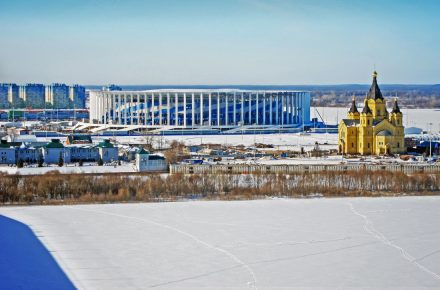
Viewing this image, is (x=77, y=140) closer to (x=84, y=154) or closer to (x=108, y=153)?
(x=84, y=154)

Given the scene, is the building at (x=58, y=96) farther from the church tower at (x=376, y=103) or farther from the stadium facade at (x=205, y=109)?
the church tower at (x=376, y=103)

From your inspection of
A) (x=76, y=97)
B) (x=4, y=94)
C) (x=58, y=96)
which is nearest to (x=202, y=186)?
(x=58, y=96)

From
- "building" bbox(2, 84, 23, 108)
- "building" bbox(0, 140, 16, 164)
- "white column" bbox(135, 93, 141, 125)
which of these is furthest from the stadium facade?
"building" bbox(2, 84, 23, 108)

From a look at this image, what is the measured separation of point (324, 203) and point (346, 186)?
236 centimetres

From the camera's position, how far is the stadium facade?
40.3 m

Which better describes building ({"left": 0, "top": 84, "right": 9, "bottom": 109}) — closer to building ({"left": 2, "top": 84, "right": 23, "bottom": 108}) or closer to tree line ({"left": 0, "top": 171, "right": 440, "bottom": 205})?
building ({"left": 2, "top": 84, "right": 23, "bottom": 108})

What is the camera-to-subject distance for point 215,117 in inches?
1594

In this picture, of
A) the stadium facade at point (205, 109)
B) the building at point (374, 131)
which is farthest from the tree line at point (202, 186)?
the stadium facade at point (205, 109)

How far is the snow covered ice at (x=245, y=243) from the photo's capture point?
10648 millimetres

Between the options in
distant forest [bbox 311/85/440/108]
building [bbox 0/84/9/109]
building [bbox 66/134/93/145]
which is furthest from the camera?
distant forest [bbox 311/85/440/108]

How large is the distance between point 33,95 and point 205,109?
113 ft

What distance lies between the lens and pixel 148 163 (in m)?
22.4

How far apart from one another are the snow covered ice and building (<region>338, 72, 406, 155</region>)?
7843 mm

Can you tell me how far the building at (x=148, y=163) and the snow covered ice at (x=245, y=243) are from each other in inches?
201
